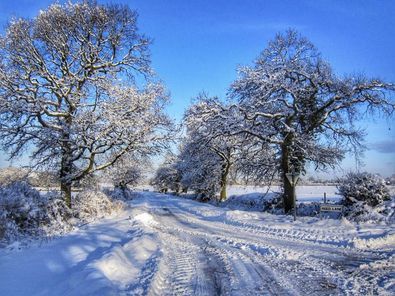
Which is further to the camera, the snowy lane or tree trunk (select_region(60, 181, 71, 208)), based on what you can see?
tree trunk (select_region(60, 181, 71, 208))

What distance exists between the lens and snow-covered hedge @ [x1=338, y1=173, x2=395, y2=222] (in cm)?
1764

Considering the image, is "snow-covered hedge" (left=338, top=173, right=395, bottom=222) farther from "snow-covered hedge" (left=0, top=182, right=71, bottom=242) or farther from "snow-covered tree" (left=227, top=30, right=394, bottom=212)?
"snow-covered hedge" (left=0, top=182, right=71, bottom=242)

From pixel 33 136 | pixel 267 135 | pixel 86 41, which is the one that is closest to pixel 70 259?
pixel 33 136

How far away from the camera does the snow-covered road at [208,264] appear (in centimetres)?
660

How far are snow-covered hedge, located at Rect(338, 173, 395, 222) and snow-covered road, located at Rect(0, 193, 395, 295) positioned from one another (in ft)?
12.5

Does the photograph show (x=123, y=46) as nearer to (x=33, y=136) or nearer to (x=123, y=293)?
(x=33, y=136)

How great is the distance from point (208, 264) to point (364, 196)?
13.0 m

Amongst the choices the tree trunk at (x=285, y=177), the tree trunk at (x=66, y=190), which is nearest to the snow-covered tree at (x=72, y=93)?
the tree trunk at (x=66, y=190)

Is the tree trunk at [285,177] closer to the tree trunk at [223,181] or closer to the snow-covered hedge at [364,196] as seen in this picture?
the snow-covered hedge at [364,196]

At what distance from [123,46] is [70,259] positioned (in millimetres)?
13812

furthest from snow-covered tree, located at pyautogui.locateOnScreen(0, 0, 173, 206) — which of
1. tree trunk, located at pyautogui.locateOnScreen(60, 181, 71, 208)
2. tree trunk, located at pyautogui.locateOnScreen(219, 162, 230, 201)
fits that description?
tree trunk, located at pyautogui.locateOnScreen(219, 162, 230, 201)

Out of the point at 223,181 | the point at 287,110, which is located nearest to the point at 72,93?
the point at 287,110

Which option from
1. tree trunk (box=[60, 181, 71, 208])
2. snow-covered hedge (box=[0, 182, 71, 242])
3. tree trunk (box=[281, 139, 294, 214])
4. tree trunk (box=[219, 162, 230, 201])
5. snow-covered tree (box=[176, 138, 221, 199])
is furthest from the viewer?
tree trunk (box=[219, 162, 230, 201])

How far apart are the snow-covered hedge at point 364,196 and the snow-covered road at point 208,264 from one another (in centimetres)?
382
